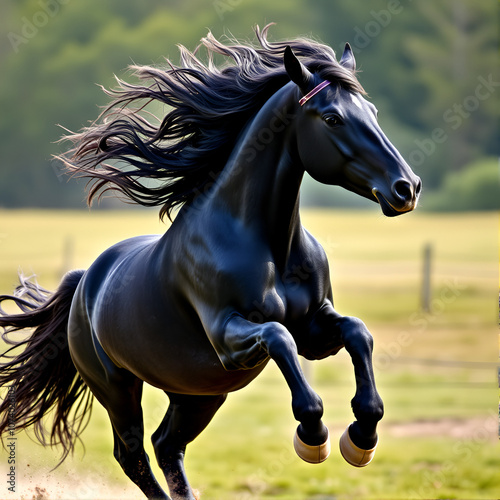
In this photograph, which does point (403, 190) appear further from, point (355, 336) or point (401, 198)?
point (355, 336)

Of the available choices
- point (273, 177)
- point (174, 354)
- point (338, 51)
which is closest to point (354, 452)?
point (174, 354)

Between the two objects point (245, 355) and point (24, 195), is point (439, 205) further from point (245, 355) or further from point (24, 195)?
point (245, 355)

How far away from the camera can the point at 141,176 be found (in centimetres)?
400

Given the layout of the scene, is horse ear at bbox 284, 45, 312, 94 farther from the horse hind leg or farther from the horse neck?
the horse hind leg

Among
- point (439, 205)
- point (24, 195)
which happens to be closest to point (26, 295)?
point (24, 195)

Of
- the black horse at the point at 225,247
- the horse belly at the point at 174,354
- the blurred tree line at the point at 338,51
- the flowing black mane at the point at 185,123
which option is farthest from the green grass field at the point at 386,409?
the blurred tree line at the point at 338,51

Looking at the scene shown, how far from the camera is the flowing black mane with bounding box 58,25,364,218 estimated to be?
3.72m

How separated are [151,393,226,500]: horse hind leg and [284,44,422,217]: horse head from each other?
5.46 ft

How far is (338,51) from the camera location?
89.8 ft

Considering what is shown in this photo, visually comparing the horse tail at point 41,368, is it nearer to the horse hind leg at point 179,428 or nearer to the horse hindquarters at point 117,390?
the horse hindquarters at point 117,390

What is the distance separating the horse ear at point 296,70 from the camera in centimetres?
329

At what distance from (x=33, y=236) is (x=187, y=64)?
2352 centimetres

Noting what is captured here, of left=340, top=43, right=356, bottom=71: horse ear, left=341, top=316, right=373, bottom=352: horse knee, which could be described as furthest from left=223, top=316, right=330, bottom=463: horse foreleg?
left=340, top=43, right=356, bottom=71: horse ear

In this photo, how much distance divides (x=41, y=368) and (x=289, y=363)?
230 centimetres
